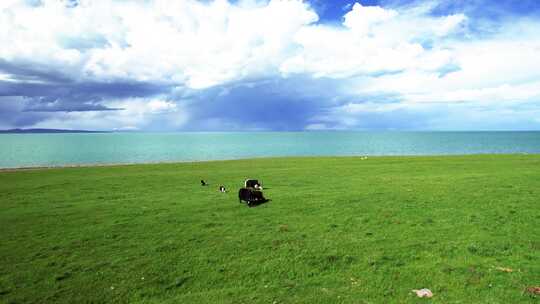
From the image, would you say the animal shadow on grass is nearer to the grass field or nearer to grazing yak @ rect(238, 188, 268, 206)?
grazing yak @ rect(238, 188, 268, 206)

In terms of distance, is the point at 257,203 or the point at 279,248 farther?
the point at 257,203

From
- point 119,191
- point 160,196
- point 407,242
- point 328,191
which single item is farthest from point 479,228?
point 119,191

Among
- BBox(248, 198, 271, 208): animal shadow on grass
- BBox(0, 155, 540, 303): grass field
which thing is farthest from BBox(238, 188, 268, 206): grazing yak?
BBox(0, 155, 540, 303): grass field

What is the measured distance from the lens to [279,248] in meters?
13.9

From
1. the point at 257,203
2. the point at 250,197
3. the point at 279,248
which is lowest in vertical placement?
the point at 279,248

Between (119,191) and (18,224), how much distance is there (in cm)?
1120

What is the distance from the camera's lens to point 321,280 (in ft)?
36.3

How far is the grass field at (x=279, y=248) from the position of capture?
34.2 ft

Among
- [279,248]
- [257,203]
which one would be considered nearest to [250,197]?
[257,203]

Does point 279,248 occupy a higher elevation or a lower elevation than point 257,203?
lower

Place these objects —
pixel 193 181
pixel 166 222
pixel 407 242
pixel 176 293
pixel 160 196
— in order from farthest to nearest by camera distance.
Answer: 1. pixel 193 181
2. pixel 160 196
3. pixel 166 222
4. pixel 407 242
5. pixel 176 293

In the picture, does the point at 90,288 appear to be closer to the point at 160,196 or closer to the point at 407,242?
the point at 407,242

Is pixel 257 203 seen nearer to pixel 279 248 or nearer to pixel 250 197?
pixel 250 197

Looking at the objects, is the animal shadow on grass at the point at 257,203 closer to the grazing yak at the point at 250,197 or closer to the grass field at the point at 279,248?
the grazing yak at the point at 250,197
